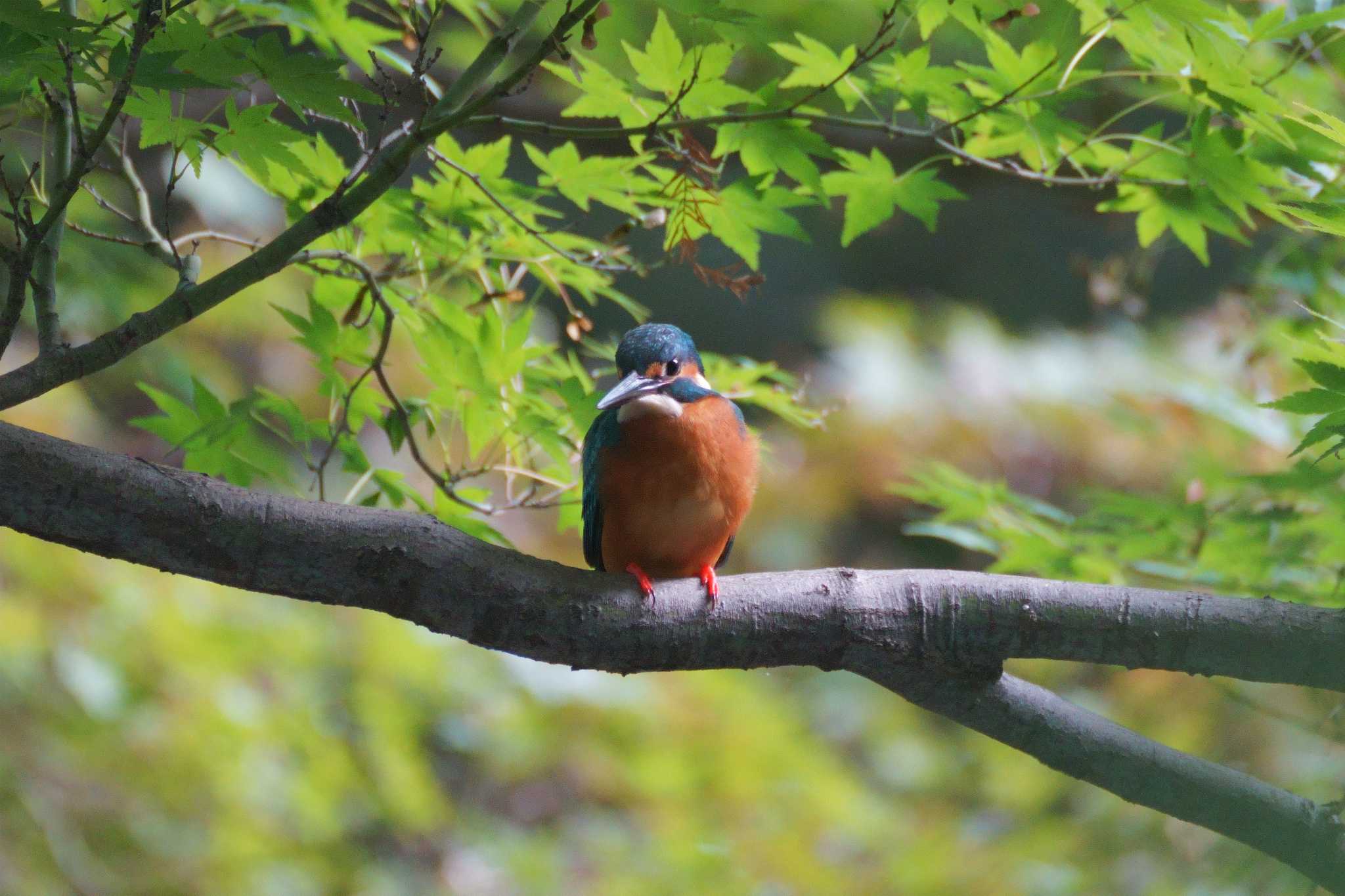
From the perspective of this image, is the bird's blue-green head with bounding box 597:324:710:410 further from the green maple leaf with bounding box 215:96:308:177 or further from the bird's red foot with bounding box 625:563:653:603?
the green maple leaf with bounding box 215:96:308:177

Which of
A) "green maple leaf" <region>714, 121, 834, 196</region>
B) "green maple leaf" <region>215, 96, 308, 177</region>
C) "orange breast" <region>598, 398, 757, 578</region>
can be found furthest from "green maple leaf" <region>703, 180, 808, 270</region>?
"green maple leaf" <region>215, 96, 308, 177</region>

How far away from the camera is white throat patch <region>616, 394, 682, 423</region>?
197 centimetres

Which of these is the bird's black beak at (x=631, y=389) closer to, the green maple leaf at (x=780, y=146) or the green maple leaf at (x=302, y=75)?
the green maple leaf at (x=780, y=146)

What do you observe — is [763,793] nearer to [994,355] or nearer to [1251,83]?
[994,355]

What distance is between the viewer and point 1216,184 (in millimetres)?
1673

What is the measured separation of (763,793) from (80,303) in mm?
3455

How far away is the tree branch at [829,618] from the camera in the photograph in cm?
138

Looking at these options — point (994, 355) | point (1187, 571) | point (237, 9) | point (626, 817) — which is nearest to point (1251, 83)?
point (1187, 571)

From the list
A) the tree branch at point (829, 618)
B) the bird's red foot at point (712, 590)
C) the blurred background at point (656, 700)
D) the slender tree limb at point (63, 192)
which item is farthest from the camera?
the blurred background at point (656, 700)

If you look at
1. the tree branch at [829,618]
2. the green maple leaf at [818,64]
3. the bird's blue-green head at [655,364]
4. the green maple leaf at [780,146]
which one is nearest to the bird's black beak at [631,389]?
the bird's blue-green head at [655,364]

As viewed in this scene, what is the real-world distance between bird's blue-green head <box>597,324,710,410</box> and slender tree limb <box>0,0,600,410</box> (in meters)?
0.60

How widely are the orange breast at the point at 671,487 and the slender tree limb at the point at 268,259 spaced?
0.70 m

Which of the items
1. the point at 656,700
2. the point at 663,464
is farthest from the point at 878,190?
the point at 656,700

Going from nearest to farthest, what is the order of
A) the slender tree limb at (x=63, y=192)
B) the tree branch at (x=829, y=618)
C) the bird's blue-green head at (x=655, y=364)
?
the slender tree limb at (x=63, y=192) < the tree branch at (x=829, y=618) < the bird's blue-green head at (x=655, y=364)
